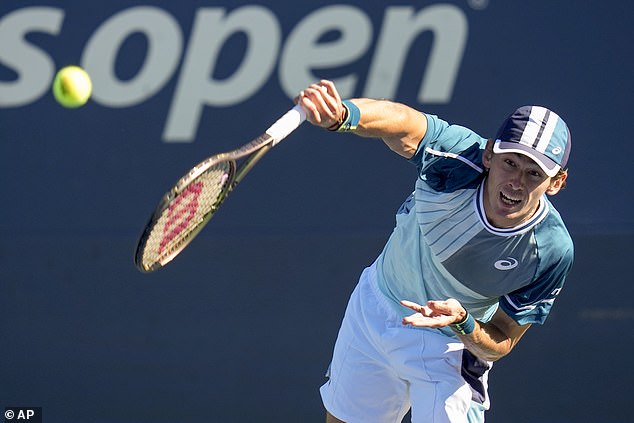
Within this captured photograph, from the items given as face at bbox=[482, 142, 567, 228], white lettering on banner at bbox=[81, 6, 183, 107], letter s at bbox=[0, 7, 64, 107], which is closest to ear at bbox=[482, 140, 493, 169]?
face at bbox=[482, 142, 567, 228]

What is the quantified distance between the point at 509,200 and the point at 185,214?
94 centimetres

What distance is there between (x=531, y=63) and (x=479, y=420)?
1849mm

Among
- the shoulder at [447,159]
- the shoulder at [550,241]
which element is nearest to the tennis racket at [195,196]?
the shoulder at [447,159]

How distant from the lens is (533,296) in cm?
365

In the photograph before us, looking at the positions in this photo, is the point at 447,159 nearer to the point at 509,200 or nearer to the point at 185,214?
the point at 509,200

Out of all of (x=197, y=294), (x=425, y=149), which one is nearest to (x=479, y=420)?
(x=425, y=149)

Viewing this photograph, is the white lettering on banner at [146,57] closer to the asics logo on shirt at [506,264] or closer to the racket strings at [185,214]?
the racket strings at [185,214]

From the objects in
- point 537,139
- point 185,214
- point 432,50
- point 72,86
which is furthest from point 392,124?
point 432,50

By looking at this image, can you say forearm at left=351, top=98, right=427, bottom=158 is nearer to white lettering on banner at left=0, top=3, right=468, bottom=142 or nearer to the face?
the face

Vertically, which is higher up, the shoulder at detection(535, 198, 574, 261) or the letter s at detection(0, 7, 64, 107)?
the letter s at detection(0, 7, 64, 107)

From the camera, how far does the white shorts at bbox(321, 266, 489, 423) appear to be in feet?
12.5

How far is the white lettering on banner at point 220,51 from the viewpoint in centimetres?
517

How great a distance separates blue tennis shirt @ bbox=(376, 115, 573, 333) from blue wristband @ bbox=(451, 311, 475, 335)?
231mm

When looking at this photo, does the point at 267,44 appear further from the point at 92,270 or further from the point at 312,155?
the point at 92,270
